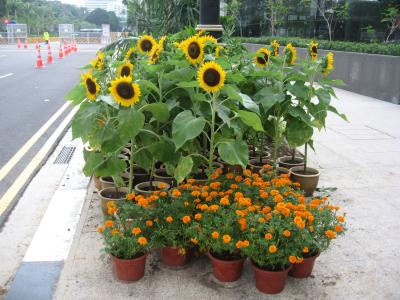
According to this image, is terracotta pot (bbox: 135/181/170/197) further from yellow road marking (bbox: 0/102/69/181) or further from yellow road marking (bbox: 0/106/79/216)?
yellow road marking (bbox: 0/102/69/181)

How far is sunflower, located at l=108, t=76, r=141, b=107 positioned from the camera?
2.92 m

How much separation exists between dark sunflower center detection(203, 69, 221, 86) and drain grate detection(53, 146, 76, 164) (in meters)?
3.15

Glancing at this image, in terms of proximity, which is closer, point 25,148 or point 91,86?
point 91,86

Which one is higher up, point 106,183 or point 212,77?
point 212,77

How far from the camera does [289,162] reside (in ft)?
14.9

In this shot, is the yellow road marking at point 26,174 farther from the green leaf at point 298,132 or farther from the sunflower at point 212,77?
the green leaf at point 298,132

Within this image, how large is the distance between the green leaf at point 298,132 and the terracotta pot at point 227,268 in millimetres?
1384

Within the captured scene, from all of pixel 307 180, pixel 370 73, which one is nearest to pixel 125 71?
pixel 307 180

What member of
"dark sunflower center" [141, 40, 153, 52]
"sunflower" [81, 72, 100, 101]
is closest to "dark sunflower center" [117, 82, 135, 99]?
"sunflower" [81, 72, 100, 101]

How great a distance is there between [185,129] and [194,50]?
681mm

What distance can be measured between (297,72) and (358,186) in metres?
1.42

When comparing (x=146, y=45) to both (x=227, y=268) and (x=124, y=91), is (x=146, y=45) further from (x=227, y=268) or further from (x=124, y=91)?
(x=227, y=268)

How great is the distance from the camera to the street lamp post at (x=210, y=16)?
221 inches

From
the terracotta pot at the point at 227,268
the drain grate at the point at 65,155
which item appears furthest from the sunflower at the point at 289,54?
the drain grate at the point at 65,155
